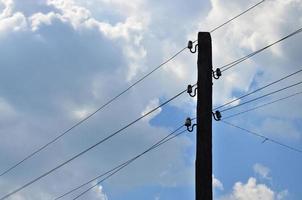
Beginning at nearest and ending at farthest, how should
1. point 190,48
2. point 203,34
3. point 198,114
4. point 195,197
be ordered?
1. point 195,197
2. point 198,114
3. point 203,34
4. point 190,48

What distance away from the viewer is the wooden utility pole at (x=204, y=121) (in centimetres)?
1228

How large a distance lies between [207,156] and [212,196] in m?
0.85

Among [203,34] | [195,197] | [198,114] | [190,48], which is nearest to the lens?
[195,197]

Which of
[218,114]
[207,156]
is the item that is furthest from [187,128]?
[207,156]

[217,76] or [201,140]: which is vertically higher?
[217,76]

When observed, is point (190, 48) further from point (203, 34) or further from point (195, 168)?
point (195, 168)

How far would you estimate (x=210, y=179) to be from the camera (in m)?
12.4

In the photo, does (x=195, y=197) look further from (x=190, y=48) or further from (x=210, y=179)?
(x=190, y=48)

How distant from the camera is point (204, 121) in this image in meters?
12.9

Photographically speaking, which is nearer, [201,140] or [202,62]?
[201,140]

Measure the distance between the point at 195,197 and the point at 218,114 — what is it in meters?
2.39

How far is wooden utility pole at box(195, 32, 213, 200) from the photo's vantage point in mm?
12281

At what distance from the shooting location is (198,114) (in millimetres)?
13008

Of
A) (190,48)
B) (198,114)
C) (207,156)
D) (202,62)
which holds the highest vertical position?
(190,48)
